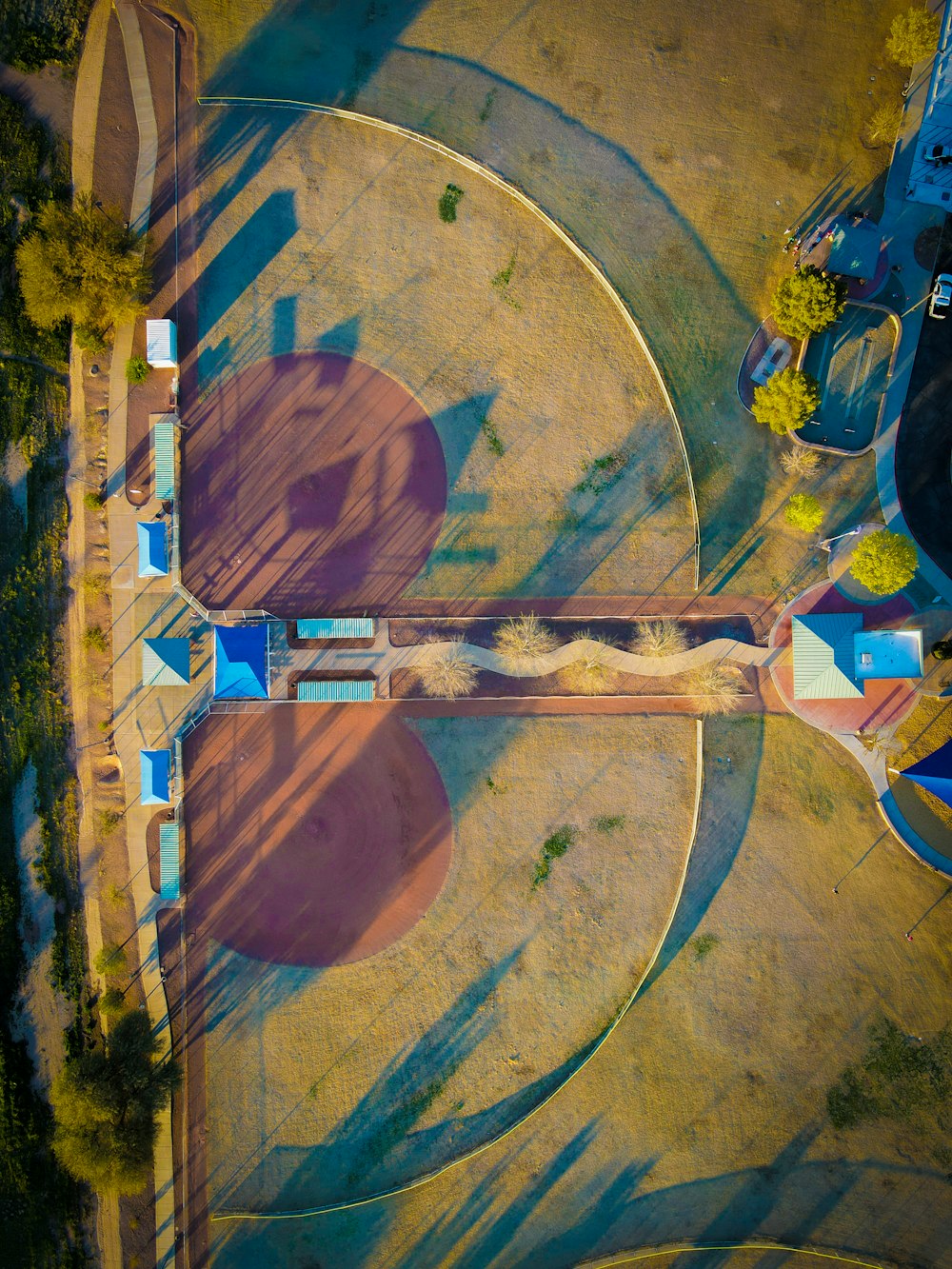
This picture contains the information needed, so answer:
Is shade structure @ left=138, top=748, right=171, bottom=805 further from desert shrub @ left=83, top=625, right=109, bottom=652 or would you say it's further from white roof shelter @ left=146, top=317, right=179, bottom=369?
white roof shelter @ left=146, top=317, right=179, bottom=369

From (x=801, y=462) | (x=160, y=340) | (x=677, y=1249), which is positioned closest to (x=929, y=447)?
(x=801, y=462)

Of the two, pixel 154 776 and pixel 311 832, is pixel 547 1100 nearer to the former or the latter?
pixel 311 832

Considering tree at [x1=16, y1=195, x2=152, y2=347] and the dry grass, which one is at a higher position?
tree at [x1=16, y1=195, x2=152, y2=347]

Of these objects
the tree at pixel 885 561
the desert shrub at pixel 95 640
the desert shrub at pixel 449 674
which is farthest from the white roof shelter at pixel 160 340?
the tree at pixel 885 561

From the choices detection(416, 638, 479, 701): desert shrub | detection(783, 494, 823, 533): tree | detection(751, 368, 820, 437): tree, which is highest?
detection(751, 368, 820, 437): tree

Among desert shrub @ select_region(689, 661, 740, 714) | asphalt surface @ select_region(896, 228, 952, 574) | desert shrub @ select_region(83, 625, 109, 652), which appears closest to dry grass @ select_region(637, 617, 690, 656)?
desert shrub @ select_region(689, 661, 740, 714)
